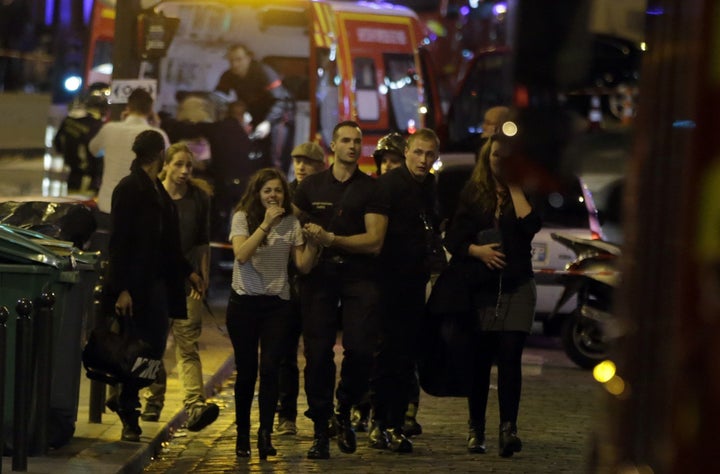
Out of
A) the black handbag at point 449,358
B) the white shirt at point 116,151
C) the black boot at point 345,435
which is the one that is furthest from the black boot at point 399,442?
the white shirt at point 116,151

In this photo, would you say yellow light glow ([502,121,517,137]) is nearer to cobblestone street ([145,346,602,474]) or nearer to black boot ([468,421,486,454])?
cobblestone street ([145,346,602,474])

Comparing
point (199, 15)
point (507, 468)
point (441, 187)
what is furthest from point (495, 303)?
point (199, 15)

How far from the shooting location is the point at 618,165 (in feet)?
12.4

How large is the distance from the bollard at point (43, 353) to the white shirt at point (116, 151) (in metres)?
5.68

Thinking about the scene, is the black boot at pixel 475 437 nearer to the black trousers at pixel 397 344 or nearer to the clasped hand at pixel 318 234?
the black trousers at pixel 397 344

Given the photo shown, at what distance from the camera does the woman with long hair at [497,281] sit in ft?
31.7

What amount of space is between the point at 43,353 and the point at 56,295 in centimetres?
56

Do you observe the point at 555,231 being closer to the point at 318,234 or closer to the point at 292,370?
the point at 292,370

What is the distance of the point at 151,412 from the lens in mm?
10562

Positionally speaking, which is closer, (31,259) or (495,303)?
(31,259)

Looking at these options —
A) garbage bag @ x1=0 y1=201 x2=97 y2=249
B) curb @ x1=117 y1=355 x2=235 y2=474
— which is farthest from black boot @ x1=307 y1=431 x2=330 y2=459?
garbage bag @ x1=0 y1=201 x2=97 y2=249

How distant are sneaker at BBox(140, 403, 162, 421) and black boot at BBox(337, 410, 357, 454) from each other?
1.30m

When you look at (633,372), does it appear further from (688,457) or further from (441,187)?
(441,187)

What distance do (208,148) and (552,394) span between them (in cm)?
940
